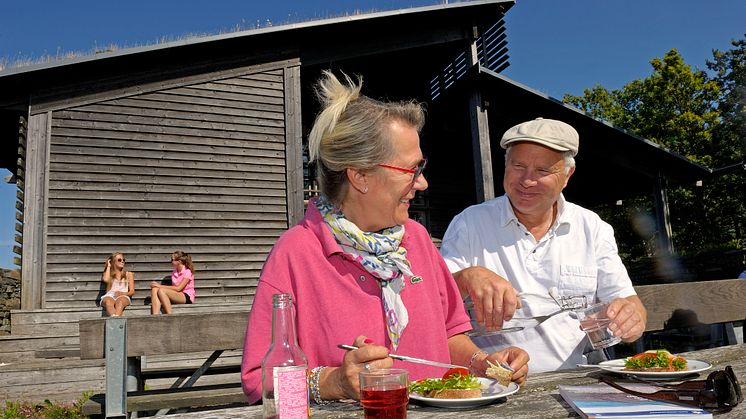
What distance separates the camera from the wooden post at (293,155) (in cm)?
987

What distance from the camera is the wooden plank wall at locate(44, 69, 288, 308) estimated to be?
8.72 metres

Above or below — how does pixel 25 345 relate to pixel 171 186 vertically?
below

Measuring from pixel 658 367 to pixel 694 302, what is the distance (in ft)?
4.79

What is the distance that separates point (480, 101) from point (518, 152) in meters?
7.93

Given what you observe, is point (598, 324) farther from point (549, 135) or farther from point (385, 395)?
point (385, 395)

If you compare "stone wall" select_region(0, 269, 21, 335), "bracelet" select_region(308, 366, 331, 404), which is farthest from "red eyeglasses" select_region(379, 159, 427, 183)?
"stone wall" select_region(0, 269, 21, 335)

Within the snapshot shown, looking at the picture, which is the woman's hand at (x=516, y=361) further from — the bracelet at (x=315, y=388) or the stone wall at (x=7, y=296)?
the stone wall at (x=7, y=296)

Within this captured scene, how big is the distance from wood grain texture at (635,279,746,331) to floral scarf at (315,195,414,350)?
161cm

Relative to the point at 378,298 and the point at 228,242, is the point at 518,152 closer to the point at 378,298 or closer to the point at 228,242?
the point at 378,298

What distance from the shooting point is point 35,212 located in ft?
27.9

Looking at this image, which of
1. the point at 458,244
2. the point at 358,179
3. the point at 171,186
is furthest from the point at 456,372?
the point at 171,186

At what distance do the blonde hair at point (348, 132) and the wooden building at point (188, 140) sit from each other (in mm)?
7462

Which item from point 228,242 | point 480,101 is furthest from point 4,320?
point 480,101

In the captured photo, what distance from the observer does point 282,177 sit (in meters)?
9.93
